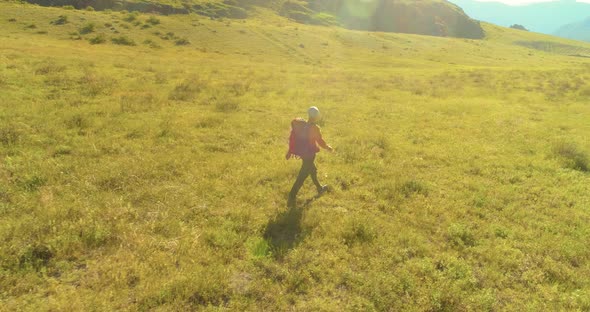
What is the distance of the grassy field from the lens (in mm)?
6988

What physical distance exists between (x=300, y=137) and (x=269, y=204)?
2151 millimetres

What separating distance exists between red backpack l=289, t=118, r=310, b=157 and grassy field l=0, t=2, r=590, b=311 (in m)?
1.60

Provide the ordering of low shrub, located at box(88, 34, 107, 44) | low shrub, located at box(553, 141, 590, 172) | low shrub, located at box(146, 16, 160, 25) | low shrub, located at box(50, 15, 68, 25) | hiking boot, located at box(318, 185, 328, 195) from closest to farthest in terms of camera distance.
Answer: hiking boot, located at box(318, 185, 328, 195) < low shrub, located at box(553, 141, 590, 172) < low shrub, located at box(88, 34, 107, 44) < low shrub, located at box(50, 15, 68, 25) < low shrub, located at box(146, 16, 160, 25)

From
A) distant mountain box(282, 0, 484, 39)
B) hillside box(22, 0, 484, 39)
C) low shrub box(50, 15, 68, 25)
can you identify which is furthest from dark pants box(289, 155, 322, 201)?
distant mountain box(282, 0, 484, 39)

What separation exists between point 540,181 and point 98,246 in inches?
574

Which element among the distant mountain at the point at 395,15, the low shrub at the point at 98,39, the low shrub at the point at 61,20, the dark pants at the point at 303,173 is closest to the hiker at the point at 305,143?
the dark pants at the point at 303,173

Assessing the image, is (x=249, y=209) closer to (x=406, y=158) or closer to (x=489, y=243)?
(x=489, y=243)

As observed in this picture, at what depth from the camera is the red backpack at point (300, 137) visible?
989cm

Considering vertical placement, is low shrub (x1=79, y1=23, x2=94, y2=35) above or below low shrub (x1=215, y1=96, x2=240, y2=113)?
above

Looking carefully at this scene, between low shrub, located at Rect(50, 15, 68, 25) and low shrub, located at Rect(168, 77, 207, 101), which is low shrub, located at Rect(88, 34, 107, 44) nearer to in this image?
low shrub, located at Rect(50, 15, 68, 25)

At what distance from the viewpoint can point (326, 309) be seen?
6598 millimetres

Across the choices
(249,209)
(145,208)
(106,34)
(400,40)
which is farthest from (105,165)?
(400,40)

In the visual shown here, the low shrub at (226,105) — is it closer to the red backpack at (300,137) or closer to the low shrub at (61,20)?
the red backpack at (300,137)

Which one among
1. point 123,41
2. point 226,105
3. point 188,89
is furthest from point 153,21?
point 226,105
